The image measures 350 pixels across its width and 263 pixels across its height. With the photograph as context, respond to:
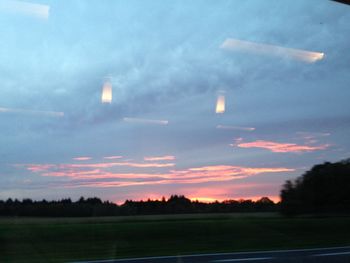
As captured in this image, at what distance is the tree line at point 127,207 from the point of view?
1322cm

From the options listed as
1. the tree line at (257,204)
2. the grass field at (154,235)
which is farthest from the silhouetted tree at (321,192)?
the grass field at (154,235)

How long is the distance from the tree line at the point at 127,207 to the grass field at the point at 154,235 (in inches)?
12.0

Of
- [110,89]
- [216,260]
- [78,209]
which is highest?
[110,89]

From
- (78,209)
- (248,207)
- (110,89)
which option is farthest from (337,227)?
(110,89)

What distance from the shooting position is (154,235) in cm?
1594

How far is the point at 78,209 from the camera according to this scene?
605 inches

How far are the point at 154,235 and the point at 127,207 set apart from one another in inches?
46.7

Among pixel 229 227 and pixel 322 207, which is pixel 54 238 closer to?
pixel 229 227

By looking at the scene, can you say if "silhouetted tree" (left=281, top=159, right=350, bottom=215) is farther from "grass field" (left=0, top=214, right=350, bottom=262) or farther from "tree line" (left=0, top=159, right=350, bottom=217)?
"grass field" (left=0, top=214, right=350, bottom=262)

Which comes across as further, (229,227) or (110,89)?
(229,227)

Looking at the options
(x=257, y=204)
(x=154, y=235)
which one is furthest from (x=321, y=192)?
(x=154, y=235)

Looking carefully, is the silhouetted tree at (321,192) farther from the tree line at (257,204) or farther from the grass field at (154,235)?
the grass field at (154,235)

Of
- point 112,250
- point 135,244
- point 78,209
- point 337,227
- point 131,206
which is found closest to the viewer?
point 112,250

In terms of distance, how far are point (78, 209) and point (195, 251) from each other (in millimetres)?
4495
